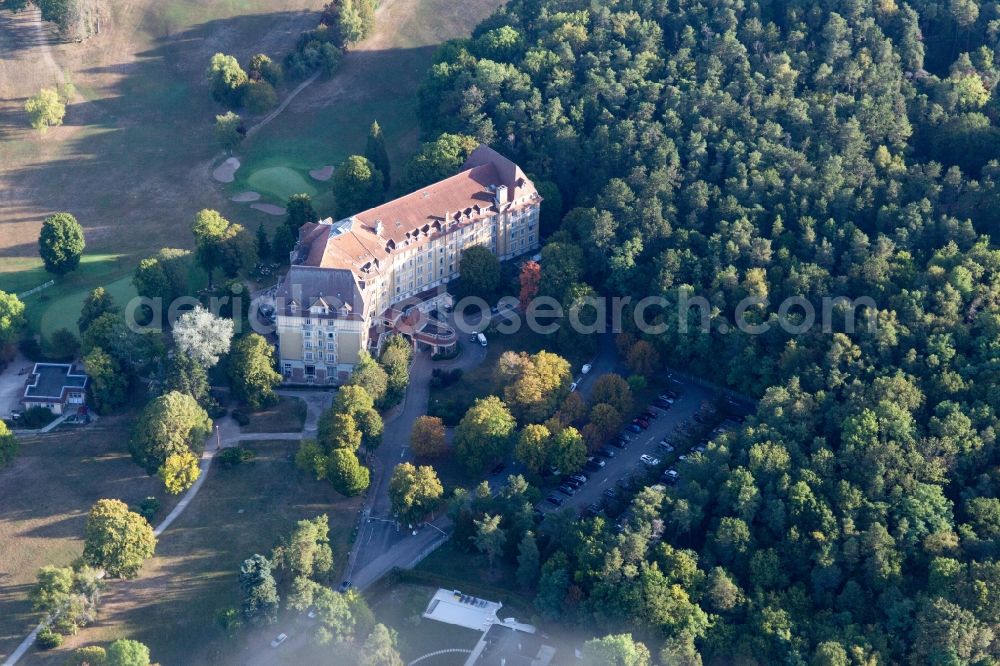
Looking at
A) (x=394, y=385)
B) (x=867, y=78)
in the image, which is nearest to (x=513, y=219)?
(x=394, y=385)

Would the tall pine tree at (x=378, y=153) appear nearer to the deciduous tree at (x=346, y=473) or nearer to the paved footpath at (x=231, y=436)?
the paved footpath at (x=231, y=436)

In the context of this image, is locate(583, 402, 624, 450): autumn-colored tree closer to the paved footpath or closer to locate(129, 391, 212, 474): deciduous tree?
the paved footpath

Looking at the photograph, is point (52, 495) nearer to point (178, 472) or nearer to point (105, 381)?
point (178, 472)

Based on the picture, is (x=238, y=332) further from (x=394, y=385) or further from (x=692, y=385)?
(x=692, y=385)

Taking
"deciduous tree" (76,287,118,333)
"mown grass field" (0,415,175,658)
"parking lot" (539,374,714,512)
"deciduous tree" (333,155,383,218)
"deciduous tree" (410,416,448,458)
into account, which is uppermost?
"deciduous tree" (333,155,383,218)

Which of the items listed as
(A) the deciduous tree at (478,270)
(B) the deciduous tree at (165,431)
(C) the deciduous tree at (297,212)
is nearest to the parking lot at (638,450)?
(A) the deciduous tree at (478,270)

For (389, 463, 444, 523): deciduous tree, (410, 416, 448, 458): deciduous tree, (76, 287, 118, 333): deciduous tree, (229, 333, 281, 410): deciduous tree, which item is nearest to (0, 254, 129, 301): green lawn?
(76, 287, 118, 333): deciduous tree

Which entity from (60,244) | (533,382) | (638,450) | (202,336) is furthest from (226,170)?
(638,450)
